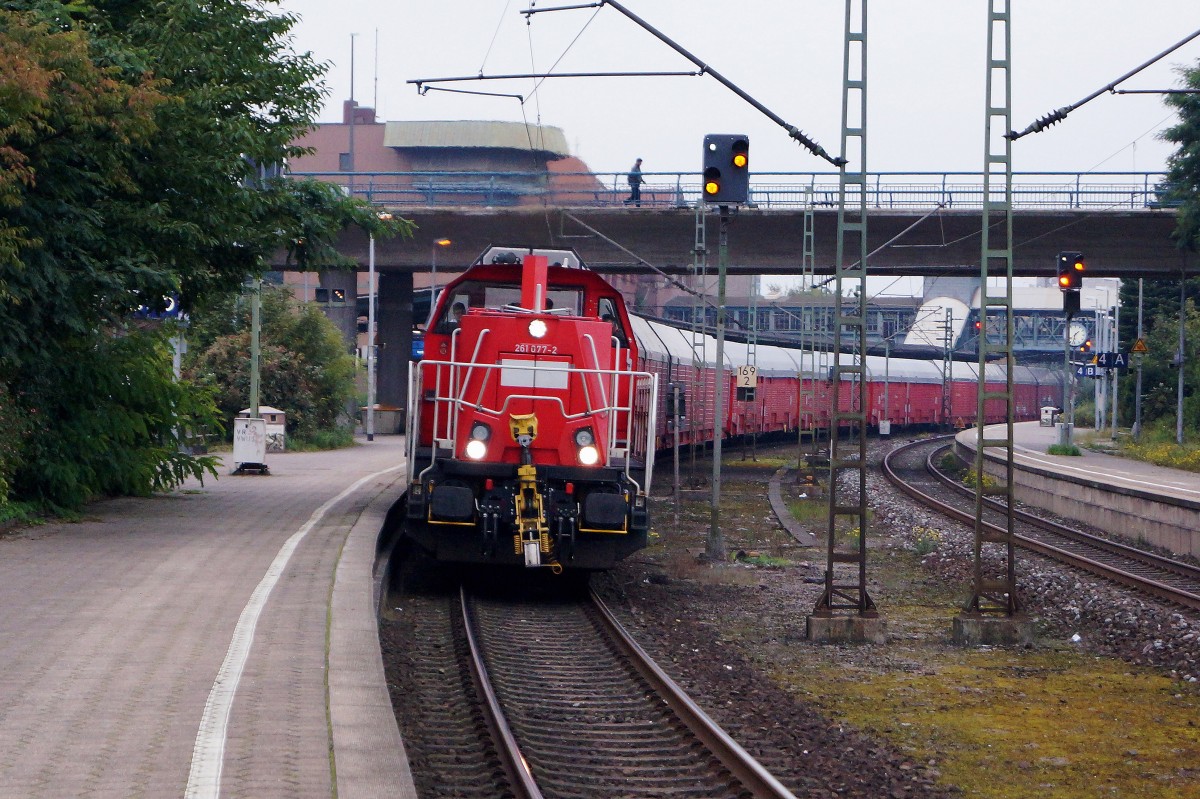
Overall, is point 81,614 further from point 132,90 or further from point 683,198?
point 683,198

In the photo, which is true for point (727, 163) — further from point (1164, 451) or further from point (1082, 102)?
point (1164, 451)

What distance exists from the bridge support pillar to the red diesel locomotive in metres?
32.8

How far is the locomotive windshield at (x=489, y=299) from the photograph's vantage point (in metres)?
14.6

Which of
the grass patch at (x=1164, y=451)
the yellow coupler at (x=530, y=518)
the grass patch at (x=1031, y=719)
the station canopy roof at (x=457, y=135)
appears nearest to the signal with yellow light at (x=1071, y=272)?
the grass patch at (x=1031, y=719)

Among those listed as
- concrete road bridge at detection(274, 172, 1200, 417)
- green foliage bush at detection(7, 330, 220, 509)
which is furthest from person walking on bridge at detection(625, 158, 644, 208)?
green foliage bush at detection(7, 330, 220, 509)

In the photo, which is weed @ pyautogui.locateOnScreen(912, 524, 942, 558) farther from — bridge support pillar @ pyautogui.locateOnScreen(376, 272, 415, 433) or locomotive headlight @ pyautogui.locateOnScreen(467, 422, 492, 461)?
bridge support pillar @ pyautogui.locateOnScreen(376, 272, 415, 433)

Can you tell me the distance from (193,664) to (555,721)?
2.46m

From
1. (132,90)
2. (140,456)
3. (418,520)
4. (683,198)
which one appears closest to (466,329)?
(418,520)

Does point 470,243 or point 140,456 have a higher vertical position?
point 470,243

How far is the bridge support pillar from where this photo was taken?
47.4 metres

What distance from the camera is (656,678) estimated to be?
10.1m

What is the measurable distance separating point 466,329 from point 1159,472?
82.5 ft

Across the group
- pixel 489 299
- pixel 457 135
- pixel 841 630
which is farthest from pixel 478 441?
pixel 457 135

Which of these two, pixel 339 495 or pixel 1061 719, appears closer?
pixel 1061 719
